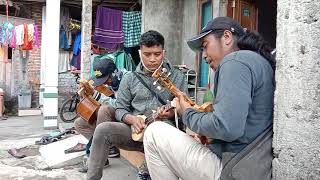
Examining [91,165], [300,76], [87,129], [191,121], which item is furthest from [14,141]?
[300,76]

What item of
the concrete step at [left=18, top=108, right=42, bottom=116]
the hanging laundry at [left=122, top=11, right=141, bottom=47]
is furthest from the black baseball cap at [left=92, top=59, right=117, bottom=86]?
the concrete step at [left=18, top=108, right=42, bottom=116]

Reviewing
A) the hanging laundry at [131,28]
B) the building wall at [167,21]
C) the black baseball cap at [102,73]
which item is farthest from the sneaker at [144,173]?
the hanging laundry at [131,28]

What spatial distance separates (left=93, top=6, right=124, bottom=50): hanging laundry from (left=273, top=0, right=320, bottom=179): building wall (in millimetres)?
7726

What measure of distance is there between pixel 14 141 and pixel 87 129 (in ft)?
9.98

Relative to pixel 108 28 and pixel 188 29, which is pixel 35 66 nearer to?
pixel 108 28

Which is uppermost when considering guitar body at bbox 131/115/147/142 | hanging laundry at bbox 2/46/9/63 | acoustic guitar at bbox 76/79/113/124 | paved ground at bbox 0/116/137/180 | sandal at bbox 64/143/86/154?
hanging laundry at bbox 2/46/9/63

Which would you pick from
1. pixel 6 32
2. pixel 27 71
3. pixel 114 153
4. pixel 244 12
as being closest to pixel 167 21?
pixel 244 12

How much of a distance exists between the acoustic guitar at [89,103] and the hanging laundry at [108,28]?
17.5 feet

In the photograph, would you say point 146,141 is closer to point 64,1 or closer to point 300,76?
point 300,76

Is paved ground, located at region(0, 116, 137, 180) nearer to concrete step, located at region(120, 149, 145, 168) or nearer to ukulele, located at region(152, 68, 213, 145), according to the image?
concrete step, located at region(120, 149, 145, 168)

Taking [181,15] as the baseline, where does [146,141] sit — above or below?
below

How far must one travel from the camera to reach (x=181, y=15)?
8883 mm

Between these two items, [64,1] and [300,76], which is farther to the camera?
[64,1]

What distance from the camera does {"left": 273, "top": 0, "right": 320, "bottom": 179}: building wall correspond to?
6.01 ft
